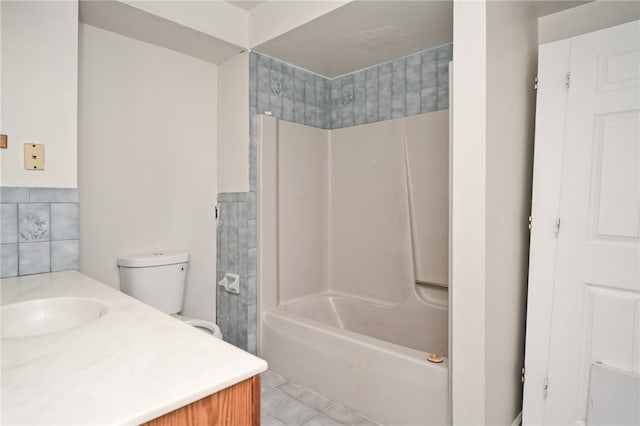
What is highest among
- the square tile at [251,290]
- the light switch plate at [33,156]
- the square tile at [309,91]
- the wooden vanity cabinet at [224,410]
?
the square tile at [309,91]

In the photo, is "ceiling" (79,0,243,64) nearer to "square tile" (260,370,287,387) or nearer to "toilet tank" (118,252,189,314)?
"toilet tank" (118,252,189,314)

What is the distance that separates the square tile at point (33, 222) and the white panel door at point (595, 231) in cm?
238

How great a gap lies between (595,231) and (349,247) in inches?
65.2

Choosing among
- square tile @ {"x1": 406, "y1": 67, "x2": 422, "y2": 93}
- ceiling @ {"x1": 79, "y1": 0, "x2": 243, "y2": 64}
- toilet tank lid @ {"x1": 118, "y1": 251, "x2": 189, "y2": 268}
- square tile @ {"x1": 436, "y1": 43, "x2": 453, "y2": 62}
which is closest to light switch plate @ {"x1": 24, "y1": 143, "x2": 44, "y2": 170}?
toilet tank lid @ {"x1": 118, "y1": 251, "x2": 189, "y2": 268}

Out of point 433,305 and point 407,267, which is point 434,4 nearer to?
point 407,267

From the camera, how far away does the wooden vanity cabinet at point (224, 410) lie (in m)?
0.67

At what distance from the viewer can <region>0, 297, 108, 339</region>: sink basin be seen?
117 centimetres

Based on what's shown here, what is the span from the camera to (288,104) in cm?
283

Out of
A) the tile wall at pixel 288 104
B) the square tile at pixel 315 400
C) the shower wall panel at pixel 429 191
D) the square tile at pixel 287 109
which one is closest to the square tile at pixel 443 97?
the tile wall at pixel 288 104

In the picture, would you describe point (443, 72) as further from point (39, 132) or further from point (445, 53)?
point (39, 132)

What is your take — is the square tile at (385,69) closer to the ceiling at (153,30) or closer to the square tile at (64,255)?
the ceiling at (153,30)

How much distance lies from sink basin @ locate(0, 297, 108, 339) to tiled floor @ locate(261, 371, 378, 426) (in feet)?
3.65

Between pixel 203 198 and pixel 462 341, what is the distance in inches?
78.5

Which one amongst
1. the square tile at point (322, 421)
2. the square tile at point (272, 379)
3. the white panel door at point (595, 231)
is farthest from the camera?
the square tile at point (272, 379)
